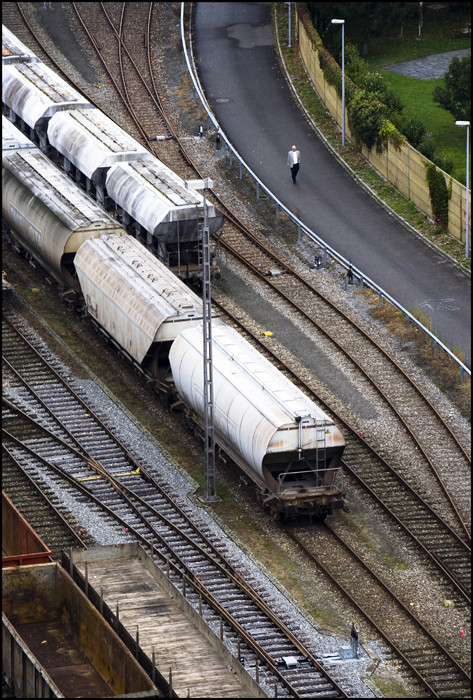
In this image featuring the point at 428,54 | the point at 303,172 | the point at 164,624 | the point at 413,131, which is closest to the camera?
the point at 164,624

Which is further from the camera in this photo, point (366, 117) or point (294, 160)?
point (366, 117)

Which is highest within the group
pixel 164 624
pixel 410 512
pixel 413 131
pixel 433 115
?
pixel 433 115

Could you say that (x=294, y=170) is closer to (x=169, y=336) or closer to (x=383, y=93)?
(x=383, y=93)

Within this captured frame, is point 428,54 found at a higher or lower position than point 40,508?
higher

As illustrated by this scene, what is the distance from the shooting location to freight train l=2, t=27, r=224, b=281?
48969 mm

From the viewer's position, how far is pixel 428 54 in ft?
242

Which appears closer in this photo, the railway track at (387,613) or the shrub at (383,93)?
the railway track at (387,613)

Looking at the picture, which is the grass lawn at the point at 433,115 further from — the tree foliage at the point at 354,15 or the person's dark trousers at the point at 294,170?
the person's dark trousers at the point at 294,170

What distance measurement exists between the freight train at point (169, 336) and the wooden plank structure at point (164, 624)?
17.9 feet

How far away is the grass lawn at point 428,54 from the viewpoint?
210 ft

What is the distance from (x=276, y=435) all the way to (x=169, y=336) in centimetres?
713

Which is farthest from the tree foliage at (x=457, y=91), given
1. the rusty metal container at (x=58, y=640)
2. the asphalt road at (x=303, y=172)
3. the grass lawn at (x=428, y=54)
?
the rusty metal container at (x=58, y=640)

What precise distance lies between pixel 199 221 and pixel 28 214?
6.32 meters

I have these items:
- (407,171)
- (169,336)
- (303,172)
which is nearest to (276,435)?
(169,336)
